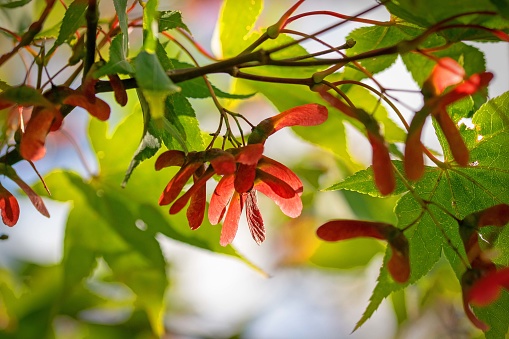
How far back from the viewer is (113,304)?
1593 millimetres

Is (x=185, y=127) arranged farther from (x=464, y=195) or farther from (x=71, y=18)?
(x=464, y=195)

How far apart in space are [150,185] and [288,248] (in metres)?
1.15

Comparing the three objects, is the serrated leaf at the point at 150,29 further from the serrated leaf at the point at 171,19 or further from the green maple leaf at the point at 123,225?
the green maple leaf at the point at 123,225

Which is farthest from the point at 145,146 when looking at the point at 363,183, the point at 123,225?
the point at 123,225

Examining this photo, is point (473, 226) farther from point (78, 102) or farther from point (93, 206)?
point (93, 206)

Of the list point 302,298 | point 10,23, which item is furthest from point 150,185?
point 302,298

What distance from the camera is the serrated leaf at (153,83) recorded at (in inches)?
20.1

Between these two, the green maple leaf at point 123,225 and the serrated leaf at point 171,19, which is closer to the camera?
the serrated leaf at point 171,19

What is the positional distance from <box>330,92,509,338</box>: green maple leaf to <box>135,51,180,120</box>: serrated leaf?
32 cm

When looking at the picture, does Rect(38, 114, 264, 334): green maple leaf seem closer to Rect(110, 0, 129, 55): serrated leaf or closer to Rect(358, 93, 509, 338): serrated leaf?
Rect(358, 93, 509, 338): serrated leaf

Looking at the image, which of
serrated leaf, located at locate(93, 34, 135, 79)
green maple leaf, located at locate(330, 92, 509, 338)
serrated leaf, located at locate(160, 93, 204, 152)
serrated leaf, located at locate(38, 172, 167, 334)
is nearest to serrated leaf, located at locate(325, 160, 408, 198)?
green maple leaf, located at locate(330, 92, 509, 338)

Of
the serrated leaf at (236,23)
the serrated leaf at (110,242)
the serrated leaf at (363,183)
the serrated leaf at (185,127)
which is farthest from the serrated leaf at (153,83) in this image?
the serrated leaf at (110,242)

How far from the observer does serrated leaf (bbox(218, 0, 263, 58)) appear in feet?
3.15

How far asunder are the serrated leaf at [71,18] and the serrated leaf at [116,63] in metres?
0.08
